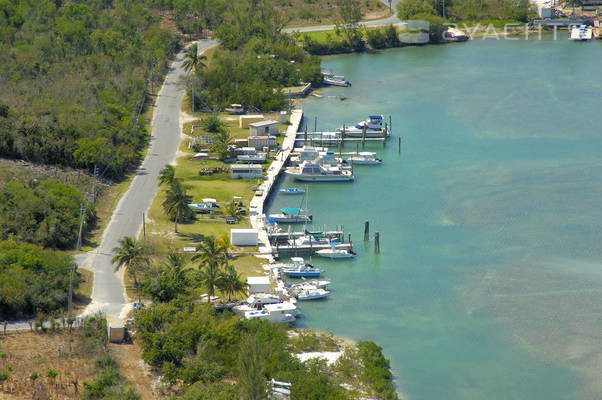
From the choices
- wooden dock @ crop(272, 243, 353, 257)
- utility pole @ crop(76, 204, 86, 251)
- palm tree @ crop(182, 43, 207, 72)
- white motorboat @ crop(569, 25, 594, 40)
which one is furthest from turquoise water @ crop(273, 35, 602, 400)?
white motorboat @ crop(569, 25, 594, 40)

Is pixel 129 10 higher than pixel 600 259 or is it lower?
higher

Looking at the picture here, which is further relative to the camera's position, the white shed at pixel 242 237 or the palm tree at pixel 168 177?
the palm tree at pixel 168 177

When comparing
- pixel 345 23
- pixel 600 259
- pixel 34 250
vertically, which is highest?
pixel 345 23

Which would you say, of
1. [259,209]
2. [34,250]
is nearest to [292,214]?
[259,209]

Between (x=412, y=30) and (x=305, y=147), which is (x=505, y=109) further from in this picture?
(x=412, y=30)

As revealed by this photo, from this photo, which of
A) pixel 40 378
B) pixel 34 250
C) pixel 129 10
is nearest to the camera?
pixel 40 378

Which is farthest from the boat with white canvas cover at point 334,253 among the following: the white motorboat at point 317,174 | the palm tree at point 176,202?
the white motorboat at point 317,174

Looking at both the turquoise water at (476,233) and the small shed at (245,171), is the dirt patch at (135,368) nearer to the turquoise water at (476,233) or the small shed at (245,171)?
the turquoise water at (476,233)
